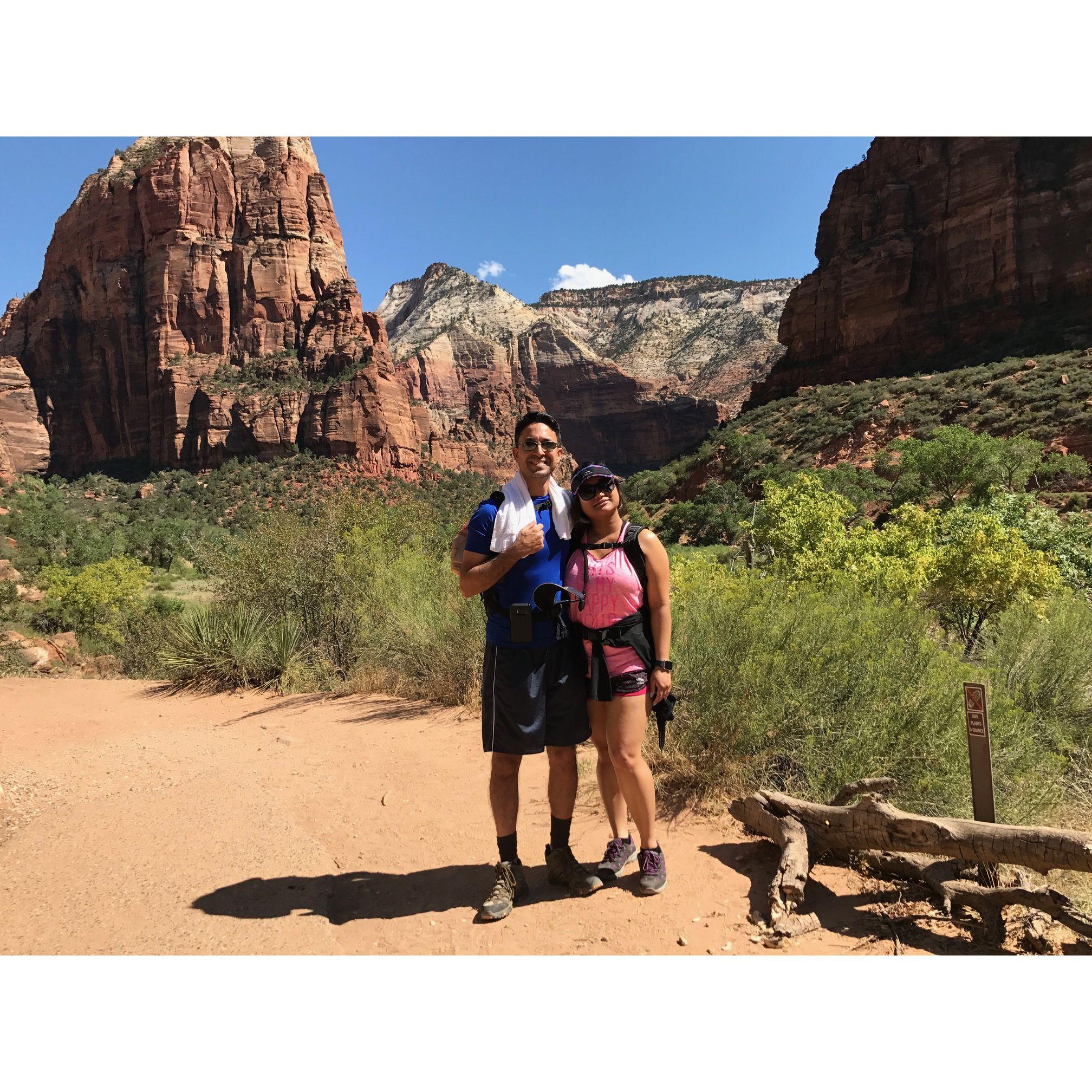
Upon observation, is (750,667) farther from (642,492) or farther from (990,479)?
(642,492)

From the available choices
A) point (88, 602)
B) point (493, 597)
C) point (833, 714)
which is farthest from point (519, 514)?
point (88, 602)

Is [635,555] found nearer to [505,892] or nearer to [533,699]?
[533,699]

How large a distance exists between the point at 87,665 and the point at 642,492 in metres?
39.6

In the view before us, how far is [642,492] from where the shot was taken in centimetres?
4828

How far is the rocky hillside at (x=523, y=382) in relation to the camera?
4264 inches

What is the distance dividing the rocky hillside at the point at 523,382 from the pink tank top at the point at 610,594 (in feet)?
327

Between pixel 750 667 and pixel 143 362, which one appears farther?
pixel 143 362

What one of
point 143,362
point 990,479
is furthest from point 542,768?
point 143,362

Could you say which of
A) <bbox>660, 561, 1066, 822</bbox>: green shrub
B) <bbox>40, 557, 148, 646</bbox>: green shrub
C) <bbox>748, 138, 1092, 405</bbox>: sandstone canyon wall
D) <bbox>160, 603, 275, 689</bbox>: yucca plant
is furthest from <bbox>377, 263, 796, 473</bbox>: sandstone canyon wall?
<bbox>660, 561, 1066, 822</bbox>: green shrub

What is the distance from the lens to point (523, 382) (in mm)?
125938

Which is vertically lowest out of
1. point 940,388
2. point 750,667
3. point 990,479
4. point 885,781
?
point 885,781

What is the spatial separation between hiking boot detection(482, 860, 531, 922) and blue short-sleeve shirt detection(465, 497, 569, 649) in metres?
1.03

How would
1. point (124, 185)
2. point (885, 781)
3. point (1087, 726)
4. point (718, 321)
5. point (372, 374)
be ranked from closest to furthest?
1. point (885, 781)
2. point (1087, 726)
3. point (372, 374)
4. point (124, 185)
5. point (718, 321)

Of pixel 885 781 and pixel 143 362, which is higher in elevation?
pixel 143 362
